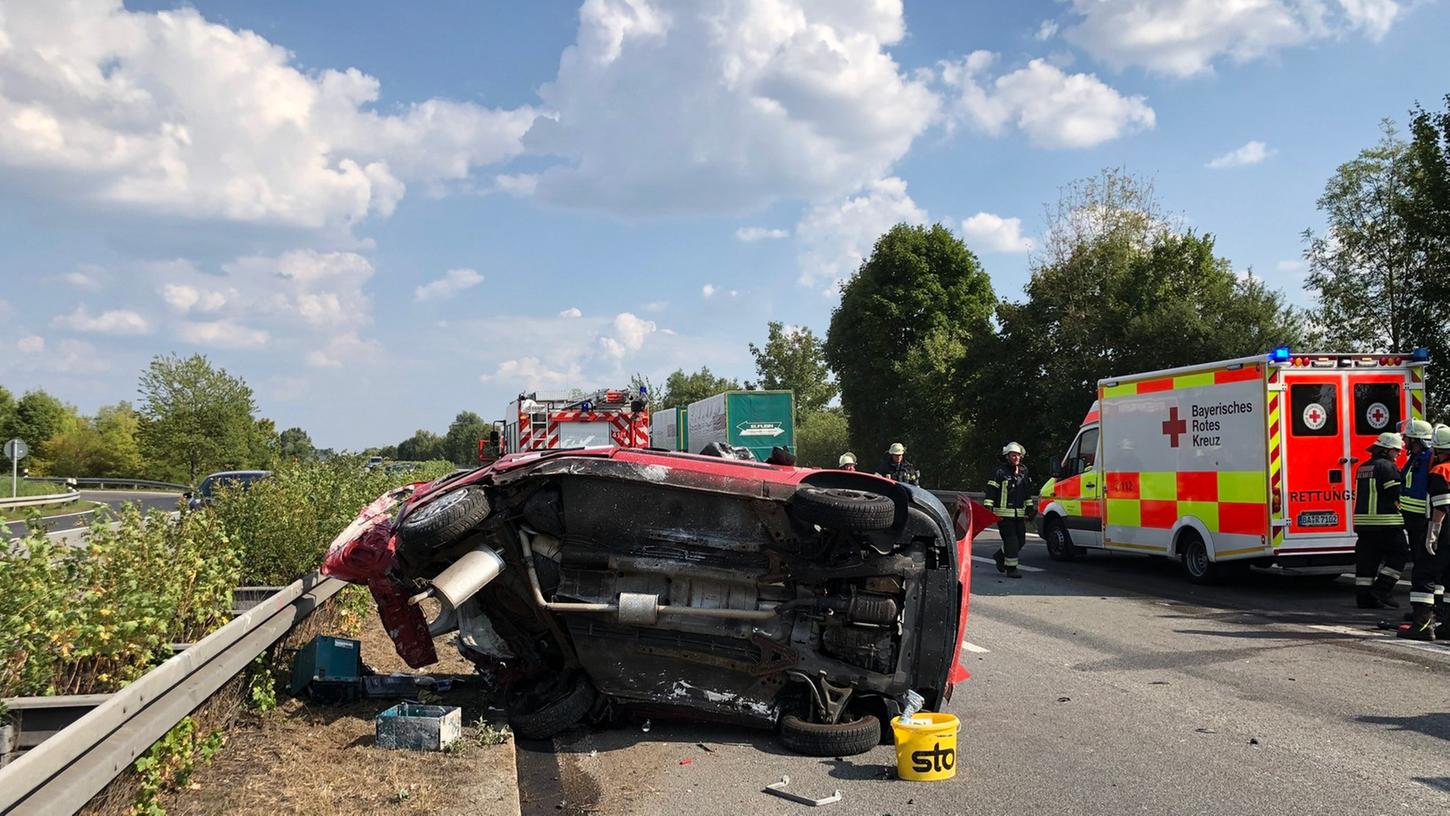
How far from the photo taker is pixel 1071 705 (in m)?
6.16

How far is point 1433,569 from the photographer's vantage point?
849 cm

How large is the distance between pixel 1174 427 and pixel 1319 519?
185 centimetres

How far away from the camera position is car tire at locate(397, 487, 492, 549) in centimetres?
483

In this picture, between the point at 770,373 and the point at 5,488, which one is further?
the point at 770,373

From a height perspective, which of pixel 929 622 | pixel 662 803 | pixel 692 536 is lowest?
pixel 662 803

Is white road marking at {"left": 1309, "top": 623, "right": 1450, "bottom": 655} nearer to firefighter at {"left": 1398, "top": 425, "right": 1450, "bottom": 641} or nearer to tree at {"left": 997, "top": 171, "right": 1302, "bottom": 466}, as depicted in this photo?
firefighter at {"left": 1398, "top": 425, "right": 1450, "bottom": 641}

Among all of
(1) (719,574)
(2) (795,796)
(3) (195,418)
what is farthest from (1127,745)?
(3) (195,418)

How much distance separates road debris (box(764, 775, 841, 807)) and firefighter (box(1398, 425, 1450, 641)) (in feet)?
20.8

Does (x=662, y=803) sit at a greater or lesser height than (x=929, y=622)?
lesser

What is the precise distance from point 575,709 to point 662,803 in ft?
3.59

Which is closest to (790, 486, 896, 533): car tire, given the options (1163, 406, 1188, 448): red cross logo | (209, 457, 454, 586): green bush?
(209, 457, 454, 586): green bush

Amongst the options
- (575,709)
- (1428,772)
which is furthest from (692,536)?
(1428,772)

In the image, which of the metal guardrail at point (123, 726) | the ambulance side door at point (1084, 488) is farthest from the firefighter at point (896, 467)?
the metal guardrail at point (123, 726)

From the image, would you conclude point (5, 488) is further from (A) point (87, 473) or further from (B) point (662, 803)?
(B) point (662, 803)
